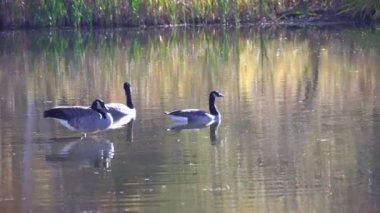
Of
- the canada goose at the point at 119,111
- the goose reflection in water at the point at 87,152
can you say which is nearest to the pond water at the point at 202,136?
the goose reflection in water at the point at 87,152

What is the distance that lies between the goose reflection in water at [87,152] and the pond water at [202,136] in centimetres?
2

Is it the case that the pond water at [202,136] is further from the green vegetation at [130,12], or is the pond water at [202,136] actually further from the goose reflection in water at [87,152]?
the green vegetation at [130,12]

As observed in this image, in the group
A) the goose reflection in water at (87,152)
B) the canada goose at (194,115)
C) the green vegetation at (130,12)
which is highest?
the green vegetation at (130,12)

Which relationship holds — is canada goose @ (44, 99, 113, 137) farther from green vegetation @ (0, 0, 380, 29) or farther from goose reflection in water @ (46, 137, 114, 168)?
green vegetation @ (0, 0, 380, 29)

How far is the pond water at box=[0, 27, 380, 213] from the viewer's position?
9.37m

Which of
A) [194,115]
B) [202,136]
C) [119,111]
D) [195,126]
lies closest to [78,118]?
[202,136]

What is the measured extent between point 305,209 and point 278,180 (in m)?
1.19

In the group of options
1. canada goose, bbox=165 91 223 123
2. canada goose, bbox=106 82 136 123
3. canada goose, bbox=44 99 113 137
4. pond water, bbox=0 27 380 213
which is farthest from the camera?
canada goose, bbox=106 82 136 123

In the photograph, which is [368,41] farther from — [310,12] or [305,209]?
[305,209]

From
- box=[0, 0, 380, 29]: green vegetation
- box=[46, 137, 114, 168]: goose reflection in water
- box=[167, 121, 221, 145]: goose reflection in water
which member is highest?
box=[0, 0, 380, 29]: green vegetation

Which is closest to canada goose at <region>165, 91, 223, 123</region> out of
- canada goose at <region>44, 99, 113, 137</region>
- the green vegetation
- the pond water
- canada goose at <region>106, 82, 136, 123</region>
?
the pond water

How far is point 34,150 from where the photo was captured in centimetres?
1207

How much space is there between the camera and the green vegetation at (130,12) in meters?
29.9

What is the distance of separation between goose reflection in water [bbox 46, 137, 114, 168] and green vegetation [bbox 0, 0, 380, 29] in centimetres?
1685
